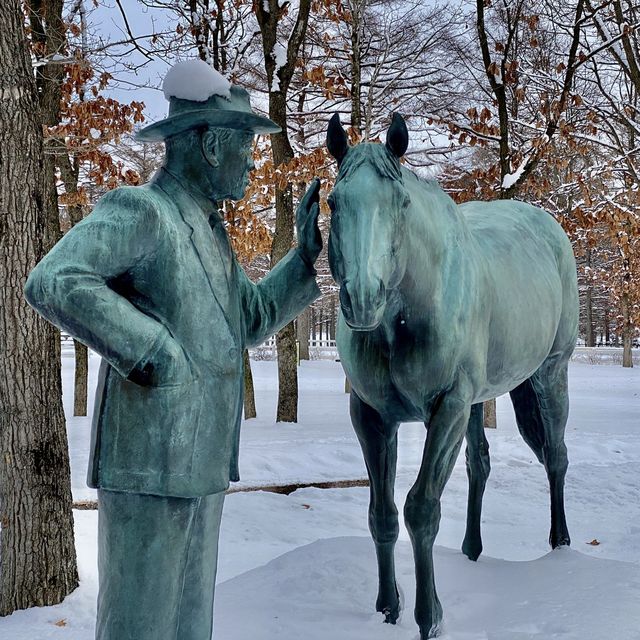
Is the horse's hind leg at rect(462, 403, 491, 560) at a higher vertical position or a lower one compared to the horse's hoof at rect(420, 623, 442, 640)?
higher

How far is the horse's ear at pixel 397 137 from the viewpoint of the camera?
2.42 m

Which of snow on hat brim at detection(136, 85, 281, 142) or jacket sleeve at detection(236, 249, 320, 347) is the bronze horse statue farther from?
snow on hat brim at detection(136, 85, 281, 142)

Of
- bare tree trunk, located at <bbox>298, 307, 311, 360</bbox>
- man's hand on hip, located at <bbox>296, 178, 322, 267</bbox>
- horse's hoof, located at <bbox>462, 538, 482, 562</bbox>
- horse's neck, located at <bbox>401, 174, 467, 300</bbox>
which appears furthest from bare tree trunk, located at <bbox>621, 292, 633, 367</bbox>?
man's hand on hip, located at <bbox>296, 178, 322, 267</bbox>

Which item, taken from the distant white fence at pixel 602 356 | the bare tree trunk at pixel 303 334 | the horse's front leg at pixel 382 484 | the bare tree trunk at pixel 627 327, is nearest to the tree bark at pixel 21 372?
the horse's front leg at pixel 382 484

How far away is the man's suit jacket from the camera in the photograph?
168 centimetres

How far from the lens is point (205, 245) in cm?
201

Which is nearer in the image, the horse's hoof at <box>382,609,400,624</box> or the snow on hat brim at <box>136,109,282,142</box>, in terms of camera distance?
the snow on hat brim at <box>136,109,282,142</box>

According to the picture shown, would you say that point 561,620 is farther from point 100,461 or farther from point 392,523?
point 100,461

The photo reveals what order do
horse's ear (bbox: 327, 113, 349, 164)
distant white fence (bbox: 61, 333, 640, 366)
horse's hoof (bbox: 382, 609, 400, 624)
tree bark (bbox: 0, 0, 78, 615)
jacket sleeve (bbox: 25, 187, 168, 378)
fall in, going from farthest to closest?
1. distant white fence (bbox: 61, 333, 640, 366)
2. tree bark (bbox: 0, 0, 78, 615)
3. horse's hoof (bbox: 382, 609, 400, 624)
4. horse's ear (bbox: 327, 113, 349, 164)
5. jacket sleeve (bbox: 25, 187, 168, 378)

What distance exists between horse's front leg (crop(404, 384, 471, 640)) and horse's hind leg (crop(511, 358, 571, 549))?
5.35 feet

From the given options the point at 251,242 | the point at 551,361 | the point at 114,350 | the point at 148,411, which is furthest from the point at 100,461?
the point at 251,242

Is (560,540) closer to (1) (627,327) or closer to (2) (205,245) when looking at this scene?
(2) (205,245)

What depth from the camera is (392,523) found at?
3.46 meters

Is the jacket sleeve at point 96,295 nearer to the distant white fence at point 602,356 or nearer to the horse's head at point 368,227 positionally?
the horse's head at point 368,227
